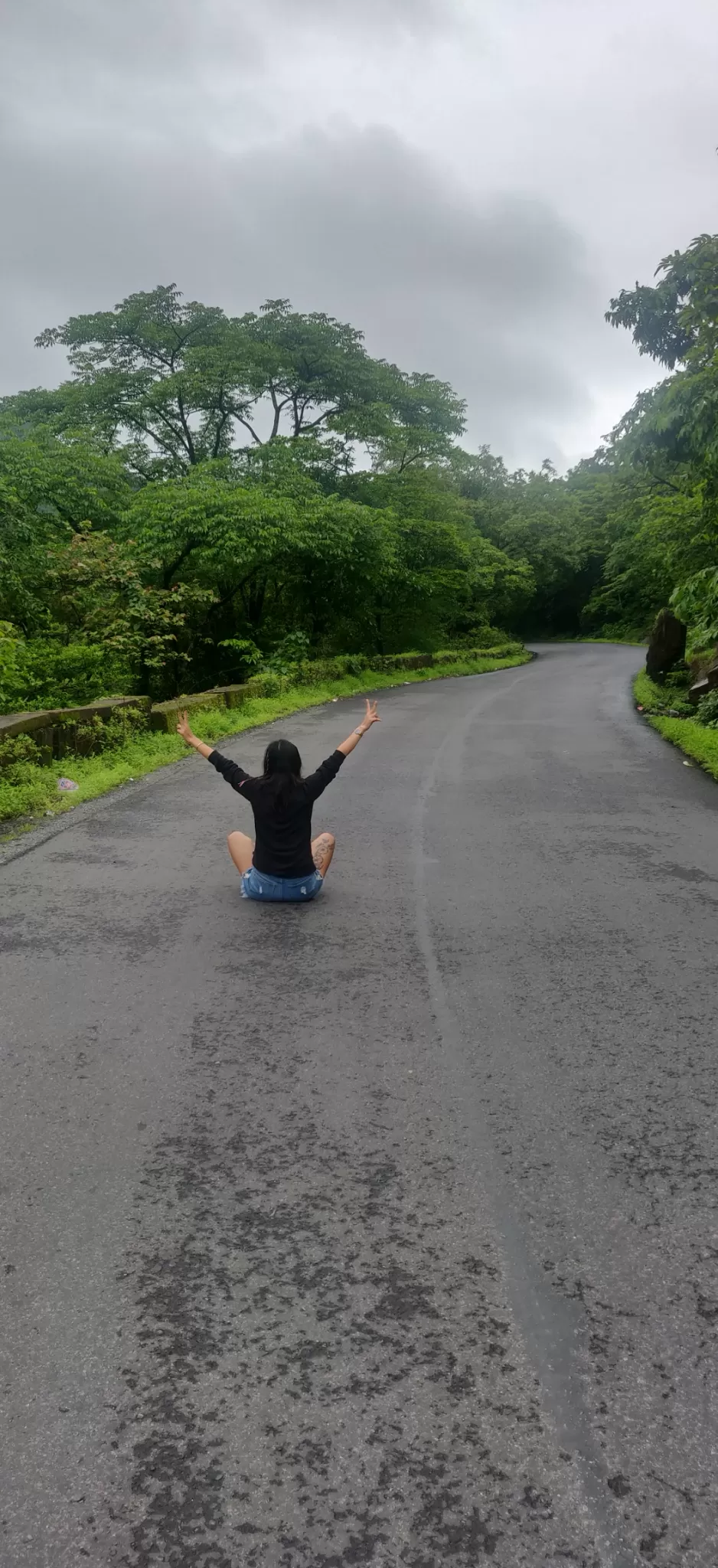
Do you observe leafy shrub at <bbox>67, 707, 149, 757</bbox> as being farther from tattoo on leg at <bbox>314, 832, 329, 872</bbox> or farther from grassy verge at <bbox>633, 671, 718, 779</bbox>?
grassy verge at <bbox>633, 671, 718, 779</bbox>

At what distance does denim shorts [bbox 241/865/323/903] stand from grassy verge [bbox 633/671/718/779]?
22.2ft

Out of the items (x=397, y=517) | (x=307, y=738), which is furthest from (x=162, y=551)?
(x=397, y=517)

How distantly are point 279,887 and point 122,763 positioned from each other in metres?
5.57

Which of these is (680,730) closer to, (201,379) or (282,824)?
(282,824)

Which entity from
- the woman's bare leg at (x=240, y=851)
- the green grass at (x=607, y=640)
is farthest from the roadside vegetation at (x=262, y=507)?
the green grass at (x=607, y=640)

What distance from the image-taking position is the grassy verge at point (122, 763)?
28.8 ft

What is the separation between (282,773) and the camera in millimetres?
6078

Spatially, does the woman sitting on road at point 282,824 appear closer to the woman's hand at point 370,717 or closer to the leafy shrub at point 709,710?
the woman's hand at point 370,717

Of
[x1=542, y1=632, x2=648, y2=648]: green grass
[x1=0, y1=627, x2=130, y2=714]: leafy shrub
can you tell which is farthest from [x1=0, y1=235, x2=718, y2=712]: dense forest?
[x1=542, y1=632, x2=648, y2=648]: green grass

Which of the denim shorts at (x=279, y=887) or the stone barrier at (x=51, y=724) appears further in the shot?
the stone barrier at (x=51, y=724)

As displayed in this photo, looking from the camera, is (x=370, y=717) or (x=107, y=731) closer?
(x=370, y=717)

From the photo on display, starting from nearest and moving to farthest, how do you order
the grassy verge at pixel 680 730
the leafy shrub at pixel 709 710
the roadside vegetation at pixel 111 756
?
the roadside vegetation at pixel 111 756 < the grassy verge at pixel 680 730 < the leafy shrub at pixel 709 710

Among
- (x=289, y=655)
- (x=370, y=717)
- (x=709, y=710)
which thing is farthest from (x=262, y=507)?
(x=370, y=717)

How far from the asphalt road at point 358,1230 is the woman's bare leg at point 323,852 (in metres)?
0.27
